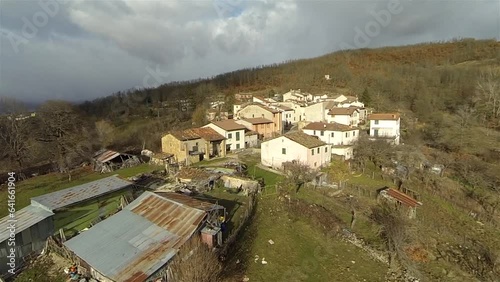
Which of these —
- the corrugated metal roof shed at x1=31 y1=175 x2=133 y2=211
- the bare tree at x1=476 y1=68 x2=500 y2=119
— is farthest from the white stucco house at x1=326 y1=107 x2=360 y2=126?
the corrugated metal roof shed at x1=31 y1=175 x2=133 y2=211

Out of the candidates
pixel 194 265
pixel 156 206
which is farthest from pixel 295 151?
pixel 194 265

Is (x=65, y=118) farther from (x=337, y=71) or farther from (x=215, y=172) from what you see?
(x=337, y=71)

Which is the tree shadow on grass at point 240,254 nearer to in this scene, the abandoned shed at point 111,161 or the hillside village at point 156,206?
the hillside village at point 156,206

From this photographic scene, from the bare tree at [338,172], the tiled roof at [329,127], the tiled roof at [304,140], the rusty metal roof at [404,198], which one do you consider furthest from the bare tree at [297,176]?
the tiled roof at [329,127]

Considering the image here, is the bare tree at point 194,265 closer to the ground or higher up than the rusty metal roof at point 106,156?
higher up

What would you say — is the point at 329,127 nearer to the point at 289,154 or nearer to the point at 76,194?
the point at 289,154
